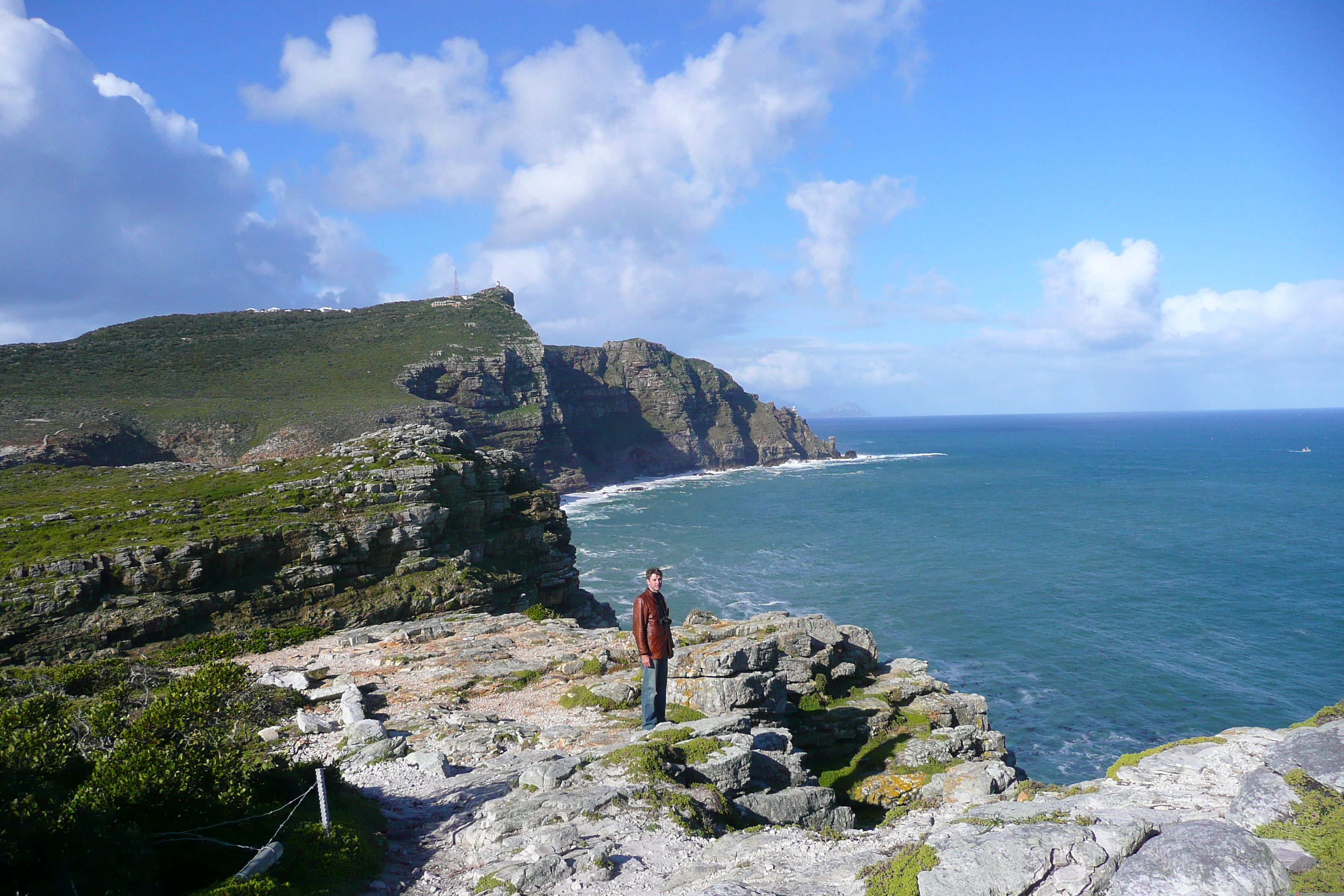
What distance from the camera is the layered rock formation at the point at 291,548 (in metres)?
23.5

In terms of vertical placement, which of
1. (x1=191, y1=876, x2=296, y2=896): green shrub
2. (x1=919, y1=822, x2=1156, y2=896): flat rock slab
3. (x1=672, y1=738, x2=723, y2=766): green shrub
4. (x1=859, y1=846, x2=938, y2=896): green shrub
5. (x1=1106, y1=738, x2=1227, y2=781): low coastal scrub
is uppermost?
(x1=191, y1=876, x2=296, y2=896): green shrub

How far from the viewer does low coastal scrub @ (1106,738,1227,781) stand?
468 inches

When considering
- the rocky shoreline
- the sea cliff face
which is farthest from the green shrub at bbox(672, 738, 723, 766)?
the sea cliff face

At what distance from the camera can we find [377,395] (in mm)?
92875

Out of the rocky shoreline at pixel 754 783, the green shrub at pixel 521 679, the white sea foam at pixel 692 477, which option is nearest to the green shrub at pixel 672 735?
the rocky shoreline at pixel 754 783

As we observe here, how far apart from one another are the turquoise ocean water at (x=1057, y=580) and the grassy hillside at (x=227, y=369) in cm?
3668

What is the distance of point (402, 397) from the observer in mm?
93438

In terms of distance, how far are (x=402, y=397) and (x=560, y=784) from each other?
299 feet

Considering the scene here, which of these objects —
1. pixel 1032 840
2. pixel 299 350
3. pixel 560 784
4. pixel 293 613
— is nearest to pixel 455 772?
pixel 560 784

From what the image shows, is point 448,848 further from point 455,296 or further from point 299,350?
point 455,296

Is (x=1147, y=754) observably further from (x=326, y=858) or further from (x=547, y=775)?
(x=326, y=858)

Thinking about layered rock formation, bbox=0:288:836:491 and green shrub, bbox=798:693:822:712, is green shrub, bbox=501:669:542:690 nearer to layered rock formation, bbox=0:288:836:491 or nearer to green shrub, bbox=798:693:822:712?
green shrub, bbox=798:693:822:712

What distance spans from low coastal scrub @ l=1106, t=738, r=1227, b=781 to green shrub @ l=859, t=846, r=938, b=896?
6.00 m

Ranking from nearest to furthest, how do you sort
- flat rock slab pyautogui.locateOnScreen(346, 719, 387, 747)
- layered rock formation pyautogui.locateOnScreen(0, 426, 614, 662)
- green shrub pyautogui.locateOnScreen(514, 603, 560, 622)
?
1. flat rock slab pyautogui.locateOnScreen(346, 719, 387, 747)
2. layered rock formation pyautogui.locateOnScreen(0, 426, 614, 662)
3. green shrub pyautogui.locateOnScreen(514, 603, 560, 622)
